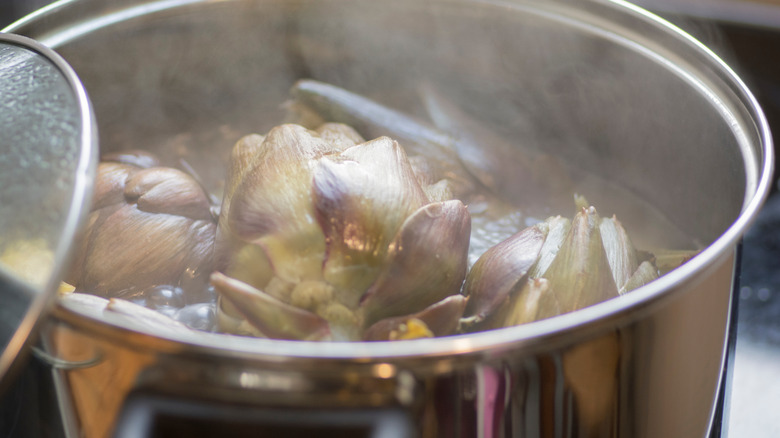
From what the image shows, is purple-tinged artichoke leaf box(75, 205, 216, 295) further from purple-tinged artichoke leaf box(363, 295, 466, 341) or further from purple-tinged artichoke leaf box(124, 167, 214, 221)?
purple-tinged artichoke leaf box(363, 295, 466, 341)

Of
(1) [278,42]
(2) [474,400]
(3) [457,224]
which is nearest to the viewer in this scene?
(2) [474,400]

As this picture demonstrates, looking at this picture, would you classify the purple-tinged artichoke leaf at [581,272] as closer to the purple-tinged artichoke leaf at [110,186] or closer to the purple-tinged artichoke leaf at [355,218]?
the purple-tinged artichoke leaf at [355,218]

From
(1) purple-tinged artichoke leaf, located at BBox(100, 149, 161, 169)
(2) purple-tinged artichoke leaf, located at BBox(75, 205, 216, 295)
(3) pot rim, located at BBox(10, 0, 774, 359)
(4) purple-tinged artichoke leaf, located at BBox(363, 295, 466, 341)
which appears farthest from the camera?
(1) purple-tinged artichoke leaf, located at BBox(100, 149, 161, 169)

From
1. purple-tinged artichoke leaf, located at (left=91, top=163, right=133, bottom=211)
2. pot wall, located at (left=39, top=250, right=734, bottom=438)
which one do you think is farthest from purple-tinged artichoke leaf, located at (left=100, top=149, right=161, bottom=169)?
pot wall, located at (left=39, top=250, right=734, bottom=438)

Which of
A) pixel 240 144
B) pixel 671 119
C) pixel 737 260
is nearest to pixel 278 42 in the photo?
pixel 240 144

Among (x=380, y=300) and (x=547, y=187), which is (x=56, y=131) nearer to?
(x=380, y=300)

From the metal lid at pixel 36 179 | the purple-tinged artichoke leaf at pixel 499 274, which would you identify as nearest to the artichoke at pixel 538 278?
the purple-tinged artichoke leaf at pixel 499 274

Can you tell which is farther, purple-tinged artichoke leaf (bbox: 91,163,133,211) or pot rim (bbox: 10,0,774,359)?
purple-tinged artichoke leaf (bbox: 91,163,133,211)
